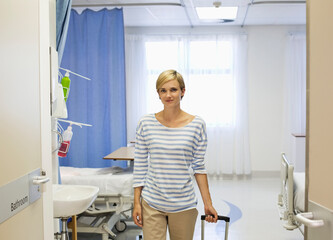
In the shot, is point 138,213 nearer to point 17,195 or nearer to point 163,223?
point 163,223

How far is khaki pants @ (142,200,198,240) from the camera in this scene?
78.0 inches

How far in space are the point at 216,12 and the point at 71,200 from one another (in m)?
3.83

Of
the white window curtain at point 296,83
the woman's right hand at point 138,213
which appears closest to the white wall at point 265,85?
the white window curtain at point 296,83

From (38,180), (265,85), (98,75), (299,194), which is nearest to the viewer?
(38,180)

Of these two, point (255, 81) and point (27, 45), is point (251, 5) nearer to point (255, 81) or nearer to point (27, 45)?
point (255, 81)

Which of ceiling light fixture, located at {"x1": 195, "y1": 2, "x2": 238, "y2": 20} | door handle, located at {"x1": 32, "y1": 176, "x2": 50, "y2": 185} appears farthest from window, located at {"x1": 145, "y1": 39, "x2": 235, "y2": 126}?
Result: door handle, located at {"x1": 32, "y1": 176, "x2": 50, "y2": 185}

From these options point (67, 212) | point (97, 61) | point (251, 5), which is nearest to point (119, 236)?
point (67, 212)

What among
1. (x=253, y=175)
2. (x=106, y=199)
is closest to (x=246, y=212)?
(x=106, y=199)

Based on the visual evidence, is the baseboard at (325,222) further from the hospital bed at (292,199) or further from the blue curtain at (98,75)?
the blue curtain at (98,75)

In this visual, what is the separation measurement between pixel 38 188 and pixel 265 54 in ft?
18.2

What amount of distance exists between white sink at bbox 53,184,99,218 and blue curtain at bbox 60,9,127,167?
6.67ft

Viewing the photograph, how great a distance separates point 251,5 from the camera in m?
5.25

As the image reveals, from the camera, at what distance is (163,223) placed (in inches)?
79.1

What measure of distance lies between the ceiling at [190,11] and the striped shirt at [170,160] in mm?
3292
